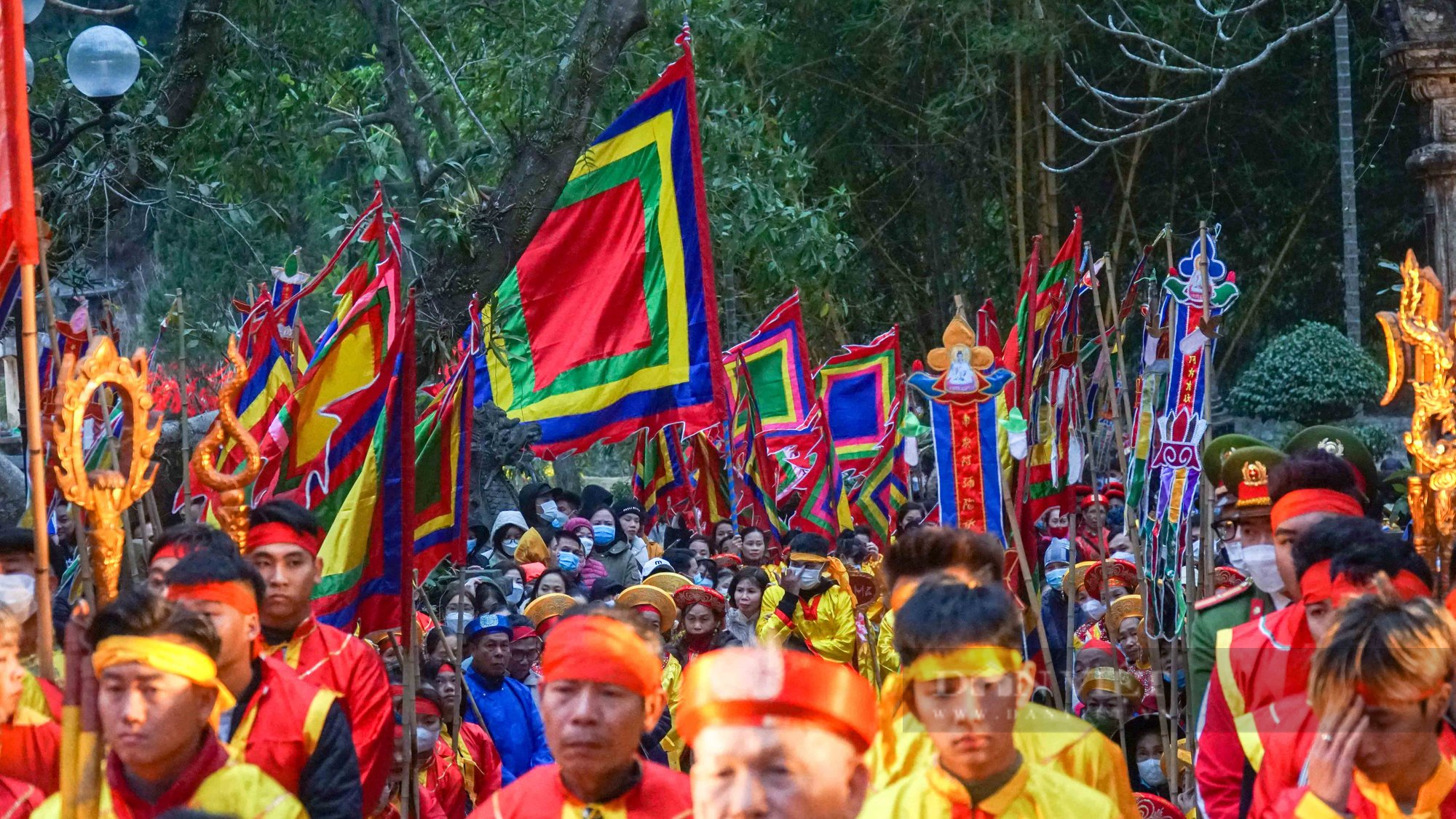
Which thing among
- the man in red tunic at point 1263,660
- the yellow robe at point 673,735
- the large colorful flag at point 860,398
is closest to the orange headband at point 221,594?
the man in red tunic at point 1263,660

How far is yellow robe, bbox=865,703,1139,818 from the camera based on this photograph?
4.02 metres

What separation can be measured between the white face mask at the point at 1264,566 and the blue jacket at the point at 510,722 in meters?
2.83

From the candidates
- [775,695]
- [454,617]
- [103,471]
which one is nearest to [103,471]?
[103,471]

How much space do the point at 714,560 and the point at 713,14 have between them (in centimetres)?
654

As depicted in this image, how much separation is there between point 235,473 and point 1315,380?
11.7m

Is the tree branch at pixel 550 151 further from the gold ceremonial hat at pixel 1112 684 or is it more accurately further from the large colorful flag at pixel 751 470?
the gold ceremonial hat at pixel 1112 684

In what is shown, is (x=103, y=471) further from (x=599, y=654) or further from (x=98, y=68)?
(x=98, y=68)

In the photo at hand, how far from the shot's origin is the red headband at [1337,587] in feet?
13.5

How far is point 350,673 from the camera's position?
5344 millimetres

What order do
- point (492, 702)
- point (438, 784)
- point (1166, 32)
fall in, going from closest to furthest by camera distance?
point (438, 784) < point (492, 702) < point (1166, 32)

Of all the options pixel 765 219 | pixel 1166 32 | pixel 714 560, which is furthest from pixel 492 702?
pixel 1166 32

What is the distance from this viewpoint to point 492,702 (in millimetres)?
7195

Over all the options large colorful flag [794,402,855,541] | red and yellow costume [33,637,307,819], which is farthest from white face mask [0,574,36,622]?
large colorful flag [794,402,855,541]

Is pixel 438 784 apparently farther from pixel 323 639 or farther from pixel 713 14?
pixel 713 14
